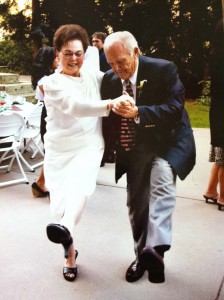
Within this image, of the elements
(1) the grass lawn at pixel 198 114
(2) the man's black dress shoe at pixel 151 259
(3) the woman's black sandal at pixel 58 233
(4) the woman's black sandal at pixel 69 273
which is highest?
(3) the woman's black sandal at pixel 58 233

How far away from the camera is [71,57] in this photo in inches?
109

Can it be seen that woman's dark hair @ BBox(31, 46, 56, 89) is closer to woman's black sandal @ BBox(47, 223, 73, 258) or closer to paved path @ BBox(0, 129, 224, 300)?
paved path @ BBox(0, 129, 224, 300)

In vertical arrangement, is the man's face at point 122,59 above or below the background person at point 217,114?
above

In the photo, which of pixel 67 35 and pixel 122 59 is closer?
pixel 122 59

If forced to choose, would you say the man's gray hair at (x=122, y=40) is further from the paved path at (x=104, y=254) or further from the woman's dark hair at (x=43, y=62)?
the woman's dark hair at (x=43, y=62)

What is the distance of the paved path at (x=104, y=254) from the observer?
9.07 feet

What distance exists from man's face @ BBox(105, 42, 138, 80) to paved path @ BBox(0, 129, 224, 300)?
1.46m

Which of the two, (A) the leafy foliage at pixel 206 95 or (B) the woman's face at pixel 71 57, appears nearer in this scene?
(B) the woman's face at pixel 71 57

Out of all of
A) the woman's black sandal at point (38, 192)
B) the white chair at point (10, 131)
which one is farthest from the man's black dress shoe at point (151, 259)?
the white chair at point (10, 131)

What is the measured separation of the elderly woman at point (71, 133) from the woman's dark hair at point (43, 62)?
1.86 m

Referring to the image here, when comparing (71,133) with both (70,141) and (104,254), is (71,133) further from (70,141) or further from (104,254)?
(104,254)

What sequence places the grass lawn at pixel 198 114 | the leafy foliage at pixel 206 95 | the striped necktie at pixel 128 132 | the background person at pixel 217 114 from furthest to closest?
1. the leafy foliage at pixel 206 95
2. the grass lawn at pixel 198 114
3. the background person at pixel 217 114
4. the striped necktie at pixel 128 132

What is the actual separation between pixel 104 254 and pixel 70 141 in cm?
111

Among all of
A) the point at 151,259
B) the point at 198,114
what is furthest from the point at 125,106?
the point at 198,114
